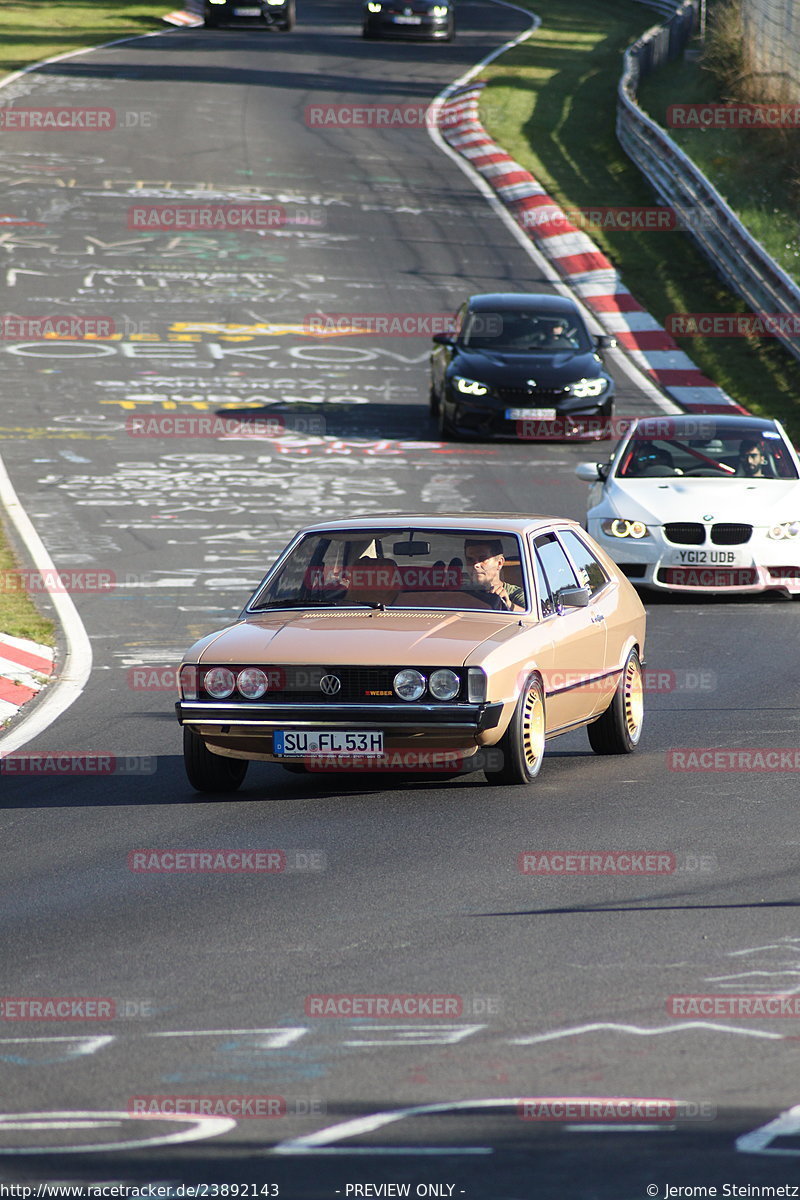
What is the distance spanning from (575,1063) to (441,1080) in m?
0.40

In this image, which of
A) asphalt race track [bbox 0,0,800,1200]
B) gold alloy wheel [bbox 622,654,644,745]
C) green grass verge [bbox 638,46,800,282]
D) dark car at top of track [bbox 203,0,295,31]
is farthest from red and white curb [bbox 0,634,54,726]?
dark car at top of track [bbox 203,0,295,31]

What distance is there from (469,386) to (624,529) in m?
7.59

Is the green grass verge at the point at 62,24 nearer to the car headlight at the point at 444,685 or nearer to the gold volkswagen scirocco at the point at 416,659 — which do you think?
the gold volkswagen scirocco at the point at 416,659

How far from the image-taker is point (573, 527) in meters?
11.1

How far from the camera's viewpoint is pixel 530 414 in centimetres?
2370

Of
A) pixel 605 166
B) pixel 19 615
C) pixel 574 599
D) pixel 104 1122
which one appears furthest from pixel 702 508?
pixel 605 166

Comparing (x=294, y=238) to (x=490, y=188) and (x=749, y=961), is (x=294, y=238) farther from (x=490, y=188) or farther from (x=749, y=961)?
(x=749, y=961)

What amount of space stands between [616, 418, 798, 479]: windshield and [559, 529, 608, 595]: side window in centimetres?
641

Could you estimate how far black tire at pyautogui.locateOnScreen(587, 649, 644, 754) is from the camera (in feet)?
34.7

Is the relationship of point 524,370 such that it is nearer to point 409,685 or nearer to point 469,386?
point 469,386

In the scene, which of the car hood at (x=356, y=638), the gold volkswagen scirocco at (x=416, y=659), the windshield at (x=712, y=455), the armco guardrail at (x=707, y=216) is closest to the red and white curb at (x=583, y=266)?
the armco guardrail at (x=707, y=216)

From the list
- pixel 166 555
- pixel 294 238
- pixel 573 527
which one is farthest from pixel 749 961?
pixel 294 238

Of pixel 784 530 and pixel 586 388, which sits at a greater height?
pixel 784 530

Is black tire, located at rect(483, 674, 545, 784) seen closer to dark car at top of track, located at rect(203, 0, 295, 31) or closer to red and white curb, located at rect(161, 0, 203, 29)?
dark car at top of track, located at rect(203, 0, 295, 31)
